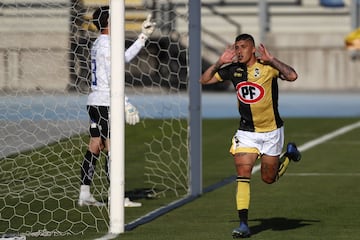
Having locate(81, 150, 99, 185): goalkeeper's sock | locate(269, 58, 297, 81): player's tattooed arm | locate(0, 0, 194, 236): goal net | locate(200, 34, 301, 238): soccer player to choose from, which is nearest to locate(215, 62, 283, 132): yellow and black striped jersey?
locate(200, 34, 301, 238): soccer player

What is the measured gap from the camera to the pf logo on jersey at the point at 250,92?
33.4 ft

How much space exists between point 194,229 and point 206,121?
41.8 feet

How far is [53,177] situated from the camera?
1205 cm

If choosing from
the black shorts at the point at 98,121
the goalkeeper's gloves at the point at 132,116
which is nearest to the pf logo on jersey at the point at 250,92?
the goalkeeper's gloves at the point at 132,116

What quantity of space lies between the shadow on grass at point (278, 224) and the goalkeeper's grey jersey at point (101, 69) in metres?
2.11

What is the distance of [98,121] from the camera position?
1218cm

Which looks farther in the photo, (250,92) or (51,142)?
(51,142)

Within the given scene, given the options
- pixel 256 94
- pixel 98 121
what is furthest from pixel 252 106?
pixel 98 121

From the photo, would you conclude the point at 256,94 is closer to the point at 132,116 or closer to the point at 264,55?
the point at 264,55

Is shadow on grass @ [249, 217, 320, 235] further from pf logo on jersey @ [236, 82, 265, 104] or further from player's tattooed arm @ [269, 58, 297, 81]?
player's tattooed arm @ [269, 58, 297, 81]

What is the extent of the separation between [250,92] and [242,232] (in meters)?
1.23

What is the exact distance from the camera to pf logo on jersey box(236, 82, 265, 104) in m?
10.2

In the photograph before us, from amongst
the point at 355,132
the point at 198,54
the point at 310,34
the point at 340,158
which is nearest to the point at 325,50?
the point at 310,34

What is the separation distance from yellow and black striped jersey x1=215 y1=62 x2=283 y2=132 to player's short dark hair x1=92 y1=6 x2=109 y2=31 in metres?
2.19
